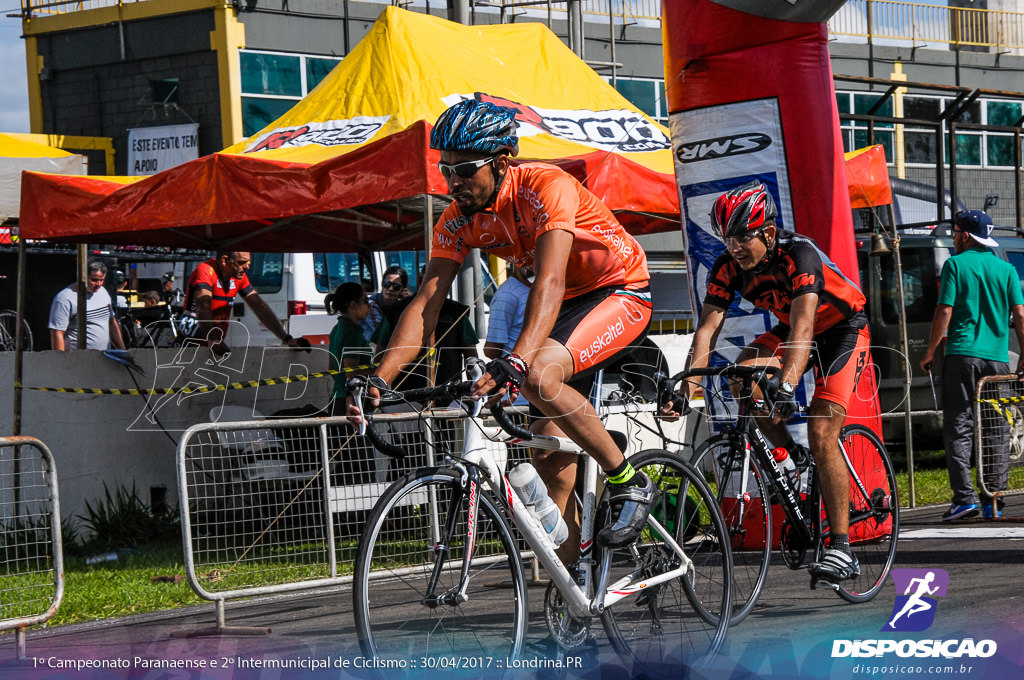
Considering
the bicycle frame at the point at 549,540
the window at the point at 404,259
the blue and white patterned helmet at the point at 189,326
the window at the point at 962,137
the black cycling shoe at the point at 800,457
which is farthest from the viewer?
the window at the point at 962,137

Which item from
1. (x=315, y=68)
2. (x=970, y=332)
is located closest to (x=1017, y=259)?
(x=970, y=332)

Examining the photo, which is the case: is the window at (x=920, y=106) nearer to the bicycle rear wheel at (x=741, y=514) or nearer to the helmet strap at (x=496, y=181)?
the bicycle rear wheel at (x=741, y=514)

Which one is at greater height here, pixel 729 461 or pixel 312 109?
pixel 312 109

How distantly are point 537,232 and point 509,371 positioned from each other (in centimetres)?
73

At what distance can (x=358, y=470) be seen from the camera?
720 cm

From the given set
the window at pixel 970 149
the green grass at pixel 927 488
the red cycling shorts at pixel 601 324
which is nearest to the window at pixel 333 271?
the green grass at pixel 927 488

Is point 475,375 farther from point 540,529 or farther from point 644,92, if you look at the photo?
point 644,92

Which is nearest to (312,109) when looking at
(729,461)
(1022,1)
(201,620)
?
(201,620)

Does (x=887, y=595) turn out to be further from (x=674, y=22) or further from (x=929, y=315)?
(x=929, y=315)

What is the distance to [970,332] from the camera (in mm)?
8875

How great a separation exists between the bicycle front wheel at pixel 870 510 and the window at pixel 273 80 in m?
22.9

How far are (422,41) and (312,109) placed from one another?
117 centimetres

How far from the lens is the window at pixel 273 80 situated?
89.9 ft

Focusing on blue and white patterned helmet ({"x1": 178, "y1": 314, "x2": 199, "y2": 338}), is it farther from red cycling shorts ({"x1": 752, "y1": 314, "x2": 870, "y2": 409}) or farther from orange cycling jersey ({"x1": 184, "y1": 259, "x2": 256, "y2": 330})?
red cycling shorts ({"x1": 752, "y1": 314, "x2": 870, "y2": 409})
